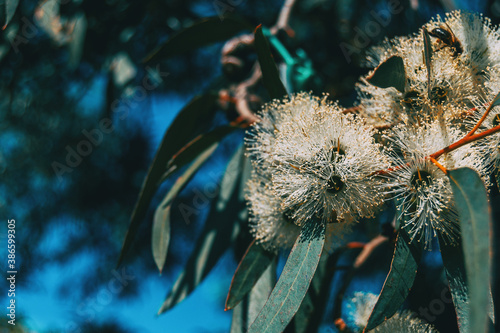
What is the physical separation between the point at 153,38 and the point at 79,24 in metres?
0.42

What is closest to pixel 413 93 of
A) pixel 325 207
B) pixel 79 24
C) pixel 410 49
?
pixel 410 49

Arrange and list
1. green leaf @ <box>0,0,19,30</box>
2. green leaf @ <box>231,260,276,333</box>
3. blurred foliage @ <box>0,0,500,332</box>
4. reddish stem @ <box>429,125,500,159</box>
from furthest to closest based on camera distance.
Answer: blurred foliage @ <box>0,0,500,332</box> < green leaf @ <box>0,0,19,30</box> < green leaf @ <box>231,260,276,333</box> < reddish stem @ <box>429,125,500,159</box>

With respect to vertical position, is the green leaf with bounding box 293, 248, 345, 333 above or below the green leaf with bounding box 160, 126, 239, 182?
below

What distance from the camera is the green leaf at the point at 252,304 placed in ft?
3.34

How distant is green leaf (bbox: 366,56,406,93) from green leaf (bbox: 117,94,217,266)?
25.1 inches

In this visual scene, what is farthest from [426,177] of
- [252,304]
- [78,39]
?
[78,39]

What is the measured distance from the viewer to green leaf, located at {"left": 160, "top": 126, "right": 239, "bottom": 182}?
3.77 ft

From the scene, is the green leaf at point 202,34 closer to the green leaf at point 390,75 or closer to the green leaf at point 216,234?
the green leaf at point 216,234

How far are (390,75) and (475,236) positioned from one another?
32 cm

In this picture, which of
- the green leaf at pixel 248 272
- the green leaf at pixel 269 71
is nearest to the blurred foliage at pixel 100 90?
the green leaf at pixel 269 71

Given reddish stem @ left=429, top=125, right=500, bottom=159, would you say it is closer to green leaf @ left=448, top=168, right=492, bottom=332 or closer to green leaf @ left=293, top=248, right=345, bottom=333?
green leaf @ left=448, top=168, right=492, bottom=332

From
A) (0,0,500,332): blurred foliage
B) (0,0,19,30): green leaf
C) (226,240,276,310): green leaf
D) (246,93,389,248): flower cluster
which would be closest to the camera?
(246,93,389,248): flower cluster

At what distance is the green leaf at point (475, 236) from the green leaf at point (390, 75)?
198 mm

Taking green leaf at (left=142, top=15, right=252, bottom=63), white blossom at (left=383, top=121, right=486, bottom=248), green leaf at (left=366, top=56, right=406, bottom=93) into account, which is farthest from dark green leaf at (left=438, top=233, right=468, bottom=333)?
green leaf at (left=142, top=15, right=252, bottom=63)
